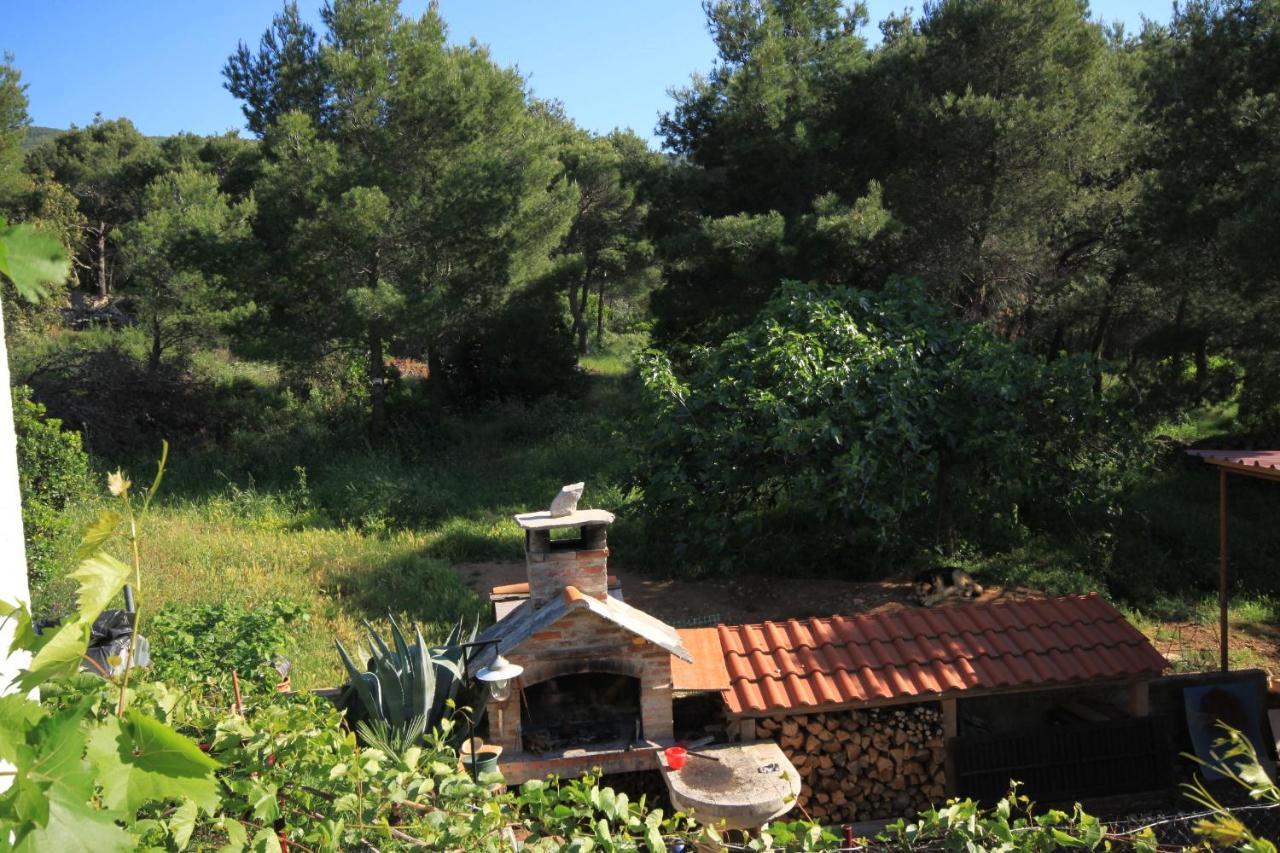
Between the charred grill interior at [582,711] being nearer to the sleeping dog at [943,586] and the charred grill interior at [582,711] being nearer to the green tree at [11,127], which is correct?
the sleeping dog at [943,586]

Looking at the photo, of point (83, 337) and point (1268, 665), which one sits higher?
point (83, 337)

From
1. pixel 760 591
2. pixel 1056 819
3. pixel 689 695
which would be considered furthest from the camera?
pixel 760 591

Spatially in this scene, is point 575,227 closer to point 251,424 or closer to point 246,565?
point 251,424

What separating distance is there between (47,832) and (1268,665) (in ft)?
34.6

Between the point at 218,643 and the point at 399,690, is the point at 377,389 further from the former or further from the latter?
the point at 399,690

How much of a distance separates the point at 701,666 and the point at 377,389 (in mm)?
12586

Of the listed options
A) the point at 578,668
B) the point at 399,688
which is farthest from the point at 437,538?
the point at 399,688

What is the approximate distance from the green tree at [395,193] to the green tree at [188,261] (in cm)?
68

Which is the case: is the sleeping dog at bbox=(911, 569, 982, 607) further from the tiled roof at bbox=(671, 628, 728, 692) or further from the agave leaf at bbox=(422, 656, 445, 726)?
the agave leaf at bbox=(422, 656, 445, 726)

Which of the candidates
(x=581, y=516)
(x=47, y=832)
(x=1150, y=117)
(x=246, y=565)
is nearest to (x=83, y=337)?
(x=246, y=565)

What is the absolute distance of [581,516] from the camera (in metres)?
6.69

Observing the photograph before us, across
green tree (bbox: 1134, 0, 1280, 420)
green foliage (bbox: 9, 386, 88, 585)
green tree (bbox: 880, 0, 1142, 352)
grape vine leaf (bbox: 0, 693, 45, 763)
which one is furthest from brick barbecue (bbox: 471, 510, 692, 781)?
green tree (bbox: 880, 0, 1142, 352)

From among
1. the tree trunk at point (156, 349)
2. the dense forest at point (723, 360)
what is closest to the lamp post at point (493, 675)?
the dense forest at point (723, 360)

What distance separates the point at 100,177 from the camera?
3191 centimetres
